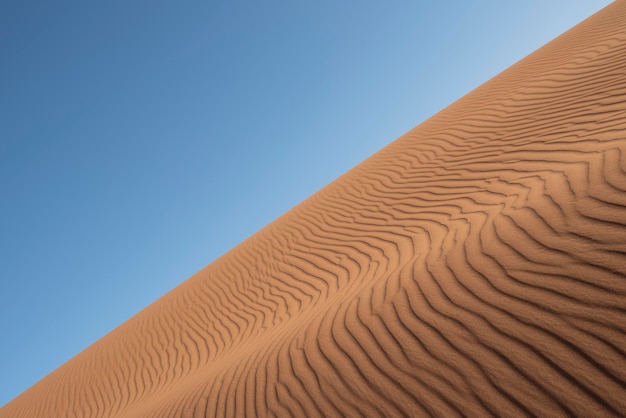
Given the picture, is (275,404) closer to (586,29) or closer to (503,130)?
(503,130)

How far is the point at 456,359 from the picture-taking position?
3.05 meters

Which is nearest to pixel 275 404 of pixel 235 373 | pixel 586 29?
pixel 235 373

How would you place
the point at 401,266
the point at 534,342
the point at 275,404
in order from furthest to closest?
the point at 401,266 < the point at 275,404 < the point at 534,342

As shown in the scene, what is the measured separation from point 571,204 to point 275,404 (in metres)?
2.69

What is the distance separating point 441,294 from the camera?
3.83 meters

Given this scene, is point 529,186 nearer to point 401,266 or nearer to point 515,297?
point 401,266

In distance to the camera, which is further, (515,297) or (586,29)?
(586,29)

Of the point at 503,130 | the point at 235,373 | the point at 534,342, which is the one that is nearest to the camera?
the point at 534,342

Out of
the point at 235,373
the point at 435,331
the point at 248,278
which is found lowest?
the point at 435,331

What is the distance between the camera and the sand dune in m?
2.83

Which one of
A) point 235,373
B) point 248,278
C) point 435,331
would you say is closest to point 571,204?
point 435,331

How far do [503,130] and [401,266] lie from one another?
408cm

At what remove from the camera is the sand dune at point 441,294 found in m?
2.83

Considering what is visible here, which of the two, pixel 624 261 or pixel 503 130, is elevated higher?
pixel 503 130
